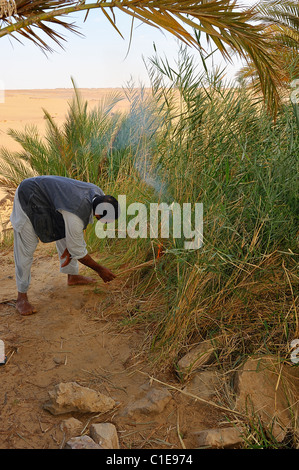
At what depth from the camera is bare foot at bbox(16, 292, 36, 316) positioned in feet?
11.9

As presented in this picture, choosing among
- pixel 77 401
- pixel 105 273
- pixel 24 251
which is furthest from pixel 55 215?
pixel 77 401

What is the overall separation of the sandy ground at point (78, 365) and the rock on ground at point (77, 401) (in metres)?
0.05

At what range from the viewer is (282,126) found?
11.5 ft

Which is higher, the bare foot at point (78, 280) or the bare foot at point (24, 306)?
the bare foot at point (78, 280)

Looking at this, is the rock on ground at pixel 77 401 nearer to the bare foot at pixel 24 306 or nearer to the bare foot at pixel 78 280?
the bare foot at pixel 24 306

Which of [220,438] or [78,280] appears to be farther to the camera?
[78,280]

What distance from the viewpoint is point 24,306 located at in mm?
3674

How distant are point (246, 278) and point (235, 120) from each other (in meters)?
1.36

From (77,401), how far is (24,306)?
1.41m

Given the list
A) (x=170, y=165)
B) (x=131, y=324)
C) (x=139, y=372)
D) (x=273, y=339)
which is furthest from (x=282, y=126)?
(x=139, y=372)

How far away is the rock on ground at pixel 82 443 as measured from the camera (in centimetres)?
220

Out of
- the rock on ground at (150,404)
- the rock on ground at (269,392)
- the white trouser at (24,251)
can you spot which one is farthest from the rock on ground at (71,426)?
the white trouser at (24,251)

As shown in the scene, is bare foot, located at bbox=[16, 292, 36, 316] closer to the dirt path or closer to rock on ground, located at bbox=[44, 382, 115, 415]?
the dirt path

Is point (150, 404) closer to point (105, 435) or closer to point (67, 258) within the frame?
point (105, 435)
